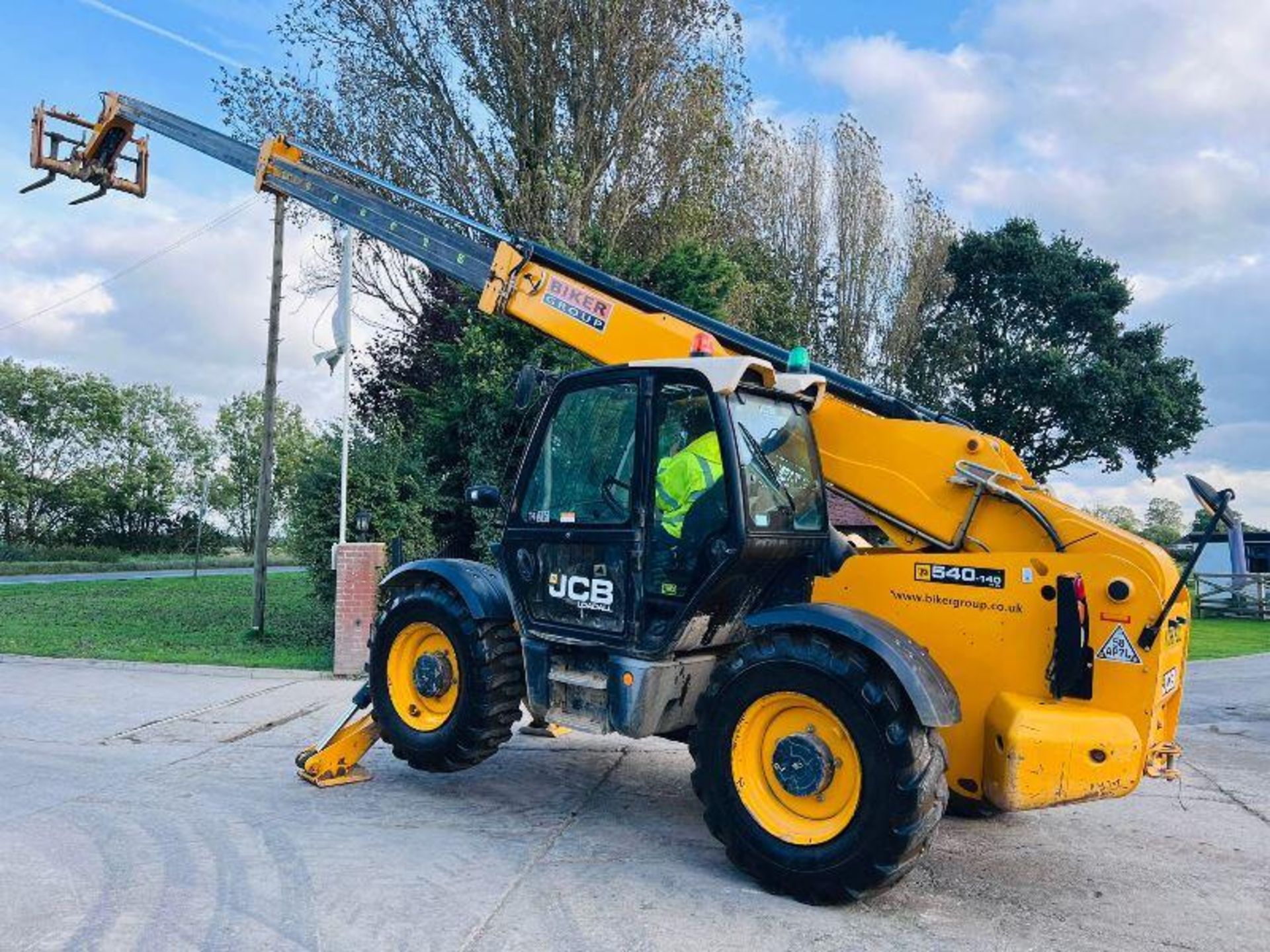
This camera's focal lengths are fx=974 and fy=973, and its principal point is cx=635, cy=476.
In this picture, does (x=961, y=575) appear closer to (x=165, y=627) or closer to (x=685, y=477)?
(x=685, y=477)

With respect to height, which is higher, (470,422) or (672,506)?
(470,422)

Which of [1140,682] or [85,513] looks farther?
[85,513]

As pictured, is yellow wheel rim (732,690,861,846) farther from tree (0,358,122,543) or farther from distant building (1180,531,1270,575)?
tree (0,358,122,543)

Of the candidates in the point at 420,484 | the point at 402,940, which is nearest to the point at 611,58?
the point at 420,484

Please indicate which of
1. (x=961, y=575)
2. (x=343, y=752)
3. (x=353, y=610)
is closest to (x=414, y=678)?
(x=343, y=752)

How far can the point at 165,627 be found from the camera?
14.7 metres

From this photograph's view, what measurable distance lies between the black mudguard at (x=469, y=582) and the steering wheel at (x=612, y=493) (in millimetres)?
981

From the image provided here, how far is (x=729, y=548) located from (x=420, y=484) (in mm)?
9776

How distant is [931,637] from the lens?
185 inches

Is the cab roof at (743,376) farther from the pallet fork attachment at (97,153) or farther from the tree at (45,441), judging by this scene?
the tree at (45,441)

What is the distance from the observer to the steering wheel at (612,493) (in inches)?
198

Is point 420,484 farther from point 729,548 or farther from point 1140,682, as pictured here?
point 1140,682

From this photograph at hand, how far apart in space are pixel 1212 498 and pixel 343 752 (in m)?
5.02

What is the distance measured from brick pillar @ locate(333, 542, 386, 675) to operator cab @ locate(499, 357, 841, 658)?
5659 mm
